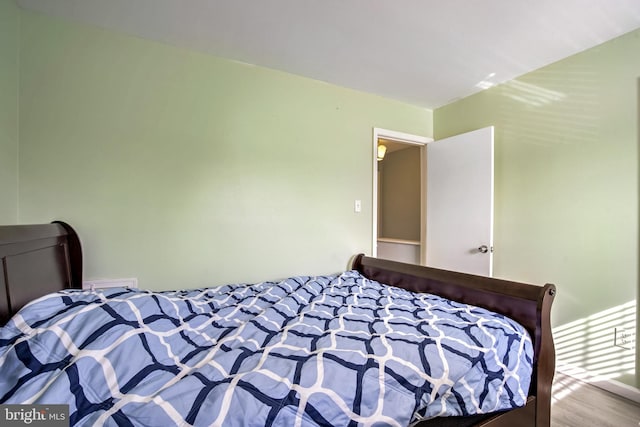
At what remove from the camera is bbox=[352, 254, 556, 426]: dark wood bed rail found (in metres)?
1.28

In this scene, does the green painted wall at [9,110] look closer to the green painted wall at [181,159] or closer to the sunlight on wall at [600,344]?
the green painted wall at [181,159]

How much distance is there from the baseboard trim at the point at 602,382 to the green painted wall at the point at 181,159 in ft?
5.87

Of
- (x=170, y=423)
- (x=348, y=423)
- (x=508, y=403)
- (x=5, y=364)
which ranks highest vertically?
(x=5, y=364)

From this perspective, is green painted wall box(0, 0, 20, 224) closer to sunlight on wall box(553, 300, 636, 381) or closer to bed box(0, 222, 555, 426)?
bed box(0, 222, 555, 426)

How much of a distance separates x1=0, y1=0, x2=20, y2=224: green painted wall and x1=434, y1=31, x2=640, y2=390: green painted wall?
3.39m

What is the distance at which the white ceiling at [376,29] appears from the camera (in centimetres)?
158

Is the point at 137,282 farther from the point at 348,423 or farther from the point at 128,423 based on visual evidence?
the point at 348,423

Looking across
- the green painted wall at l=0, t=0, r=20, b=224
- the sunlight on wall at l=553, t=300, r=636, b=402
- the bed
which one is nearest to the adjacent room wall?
the sunlight on wall at l=553, t=300, r=636, b=402

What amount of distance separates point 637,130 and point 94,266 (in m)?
3.52

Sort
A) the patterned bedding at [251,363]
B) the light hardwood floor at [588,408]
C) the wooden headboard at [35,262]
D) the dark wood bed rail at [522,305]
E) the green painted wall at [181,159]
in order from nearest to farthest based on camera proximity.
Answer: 1. the patterned bedding at [251,363]
2. the wooden headboard at [35,262]
3. the dark wood bed rail at [522,305]
4. the light hardwood floor at [588,408]
5. the green painted wall at [181,159]

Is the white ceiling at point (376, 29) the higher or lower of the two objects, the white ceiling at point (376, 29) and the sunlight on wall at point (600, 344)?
the higher

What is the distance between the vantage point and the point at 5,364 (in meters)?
0.76

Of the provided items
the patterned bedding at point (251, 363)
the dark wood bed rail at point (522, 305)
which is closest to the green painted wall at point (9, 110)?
the patterned bedding at point (251, 363)

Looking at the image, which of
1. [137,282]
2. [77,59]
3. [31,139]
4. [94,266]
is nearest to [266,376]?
[137,282]
